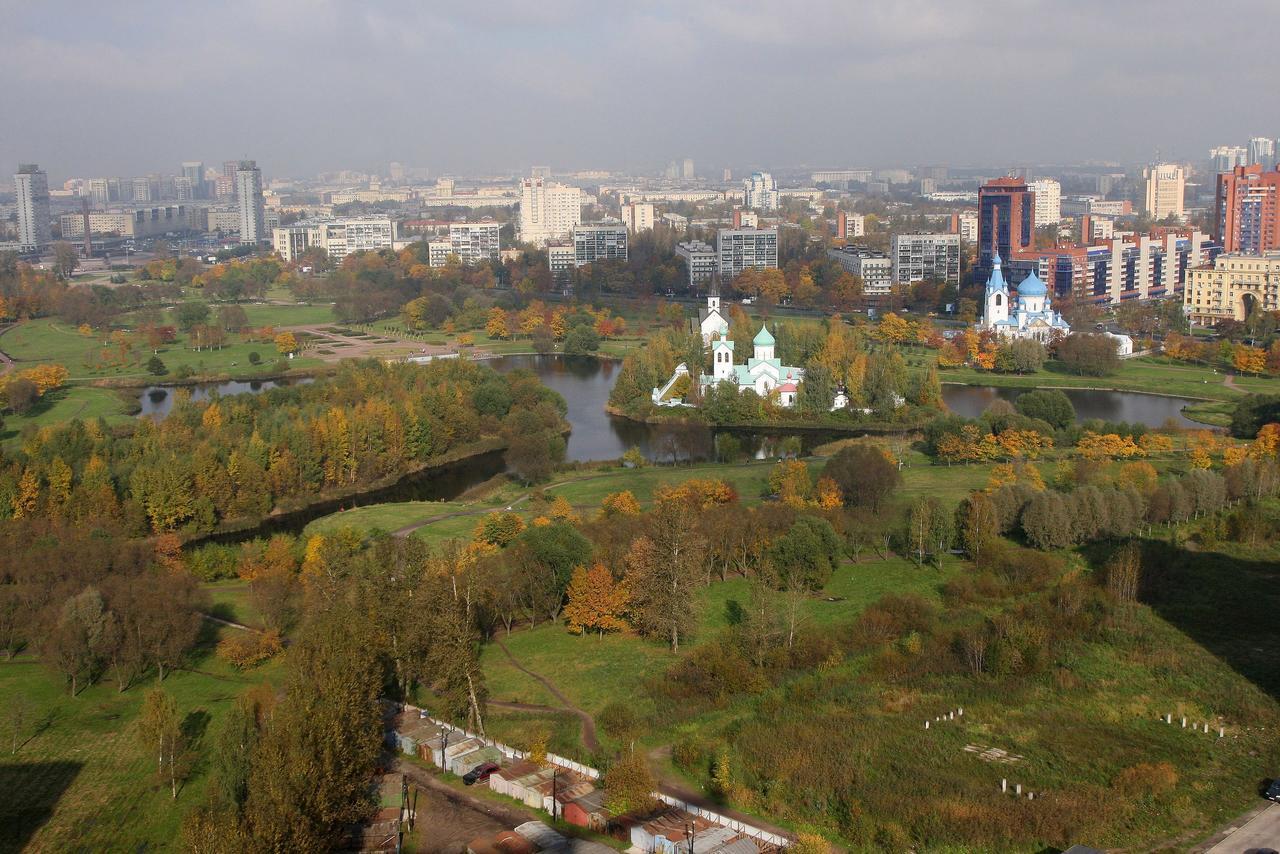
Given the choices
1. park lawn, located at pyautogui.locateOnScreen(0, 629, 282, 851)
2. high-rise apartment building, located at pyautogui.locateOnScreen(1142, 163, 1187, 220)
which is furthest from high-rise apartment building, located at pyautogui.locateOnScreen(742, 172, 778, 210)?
park lawn, located at pyautogui.locateOnScreen(0, 629, 282, 851)

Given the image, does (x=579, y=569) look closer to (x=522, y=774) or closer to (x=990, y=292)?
(x=522, y=774)

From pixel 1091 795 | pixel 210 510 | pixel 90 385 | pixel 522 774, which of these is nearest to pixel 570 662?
pixel 522 774

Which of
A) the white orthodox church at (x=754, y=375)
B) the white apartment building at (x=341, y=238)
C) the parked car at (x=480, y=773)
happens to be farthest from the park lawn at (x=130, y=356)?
the white apartment building at (x=341, y=238)

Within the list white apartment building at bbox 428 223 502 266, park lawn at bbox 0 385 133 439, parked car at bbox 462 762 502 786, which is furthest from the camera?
white apartment building at bbox 428 223 502 266

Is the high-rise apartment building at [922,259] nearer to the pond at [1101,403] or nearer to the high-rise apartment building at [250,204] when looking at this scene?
the pond at [1101,403]

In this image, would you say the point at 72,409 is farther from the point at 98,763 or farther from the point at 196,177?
the point at 196,177

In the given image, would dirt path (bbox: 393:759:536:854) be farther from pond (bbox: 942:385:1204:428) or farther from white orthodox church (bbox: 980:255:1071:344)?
white orthodox church (bbox: 980:255:1071:344)
